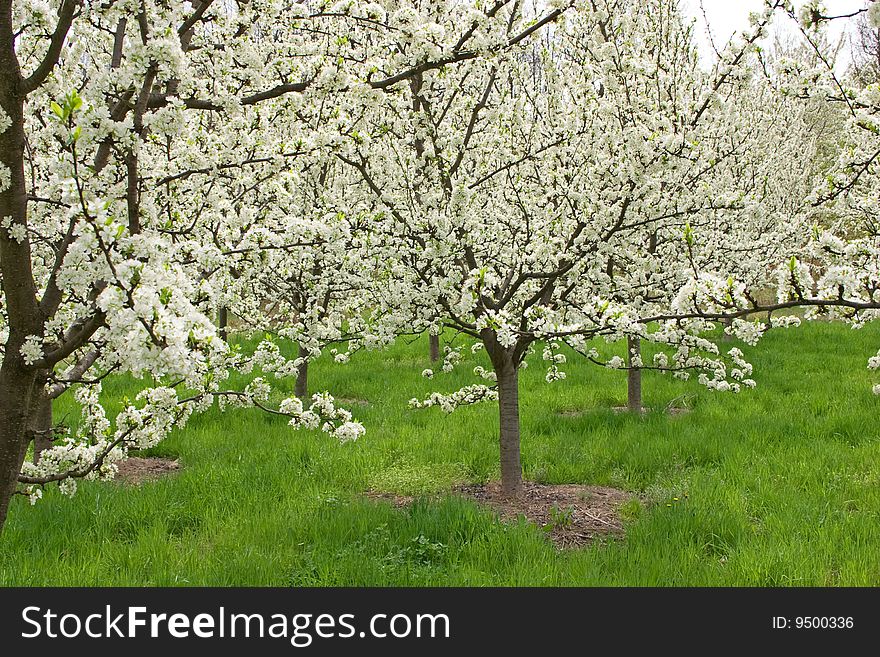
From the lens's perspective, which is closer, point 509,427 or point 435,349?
point 509,427

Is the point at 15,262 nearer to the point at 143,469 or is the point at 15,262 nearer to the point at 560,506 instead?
the point at 560,506

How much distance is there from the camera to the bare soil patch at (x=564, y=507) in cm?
534

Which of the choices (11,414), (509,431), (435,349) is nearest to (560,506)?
(509,431)

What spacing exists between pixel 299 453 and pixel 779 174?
12703mm

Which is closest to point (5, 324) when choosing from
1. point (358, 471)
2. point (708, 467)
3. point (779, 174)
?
point (358, 471)

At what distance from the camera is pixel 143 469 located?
23.4 ft

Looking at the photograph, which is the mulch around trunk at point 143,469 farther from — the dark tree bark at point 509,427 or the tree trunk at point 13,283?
the tree trunk at point 13,283

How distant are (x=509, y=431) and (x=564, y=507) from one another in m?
0.87

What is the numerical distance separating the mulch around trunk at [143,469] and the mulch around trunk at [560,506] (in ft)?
7.98

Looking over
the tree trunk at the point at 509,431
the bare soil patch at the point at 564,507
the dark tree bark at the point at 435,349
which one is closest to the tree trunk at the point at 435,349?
the dark tree bark at the point at 435,349

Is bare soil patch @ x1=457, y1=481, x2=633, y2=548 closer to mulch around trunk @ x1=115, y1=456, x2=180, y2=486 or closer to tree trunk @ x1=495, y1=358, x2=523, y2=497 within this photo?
tree trunk @ x1=495, y1=358, x2=523, y2=497

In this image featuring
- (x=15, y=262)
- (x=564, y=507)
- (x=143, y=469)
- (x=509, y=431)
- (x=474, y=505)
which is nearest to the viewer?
(x=15, y=262)
